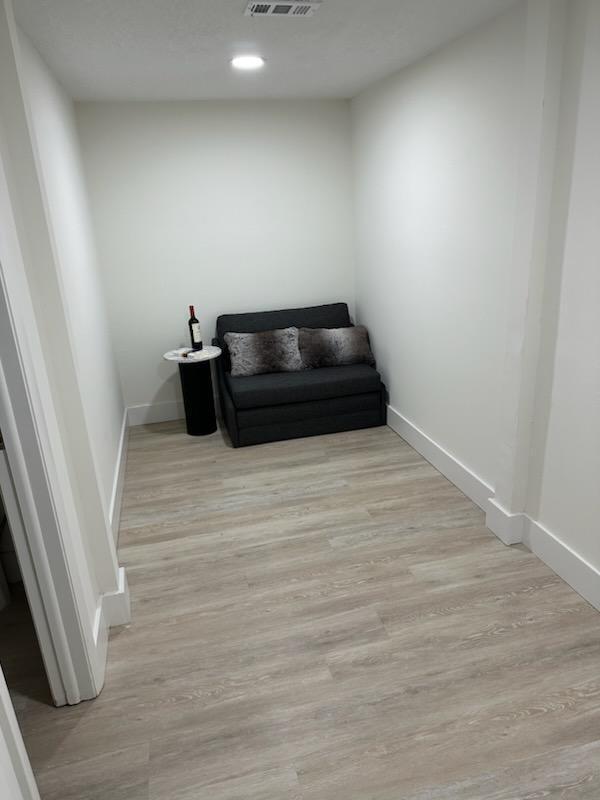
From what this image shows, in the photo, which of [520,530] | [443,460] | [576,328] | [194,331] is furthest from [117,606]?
[194,331]

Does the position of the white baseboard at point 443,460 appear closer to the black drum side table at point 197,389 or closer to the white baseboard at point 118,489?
the black drum side table at point 197,389

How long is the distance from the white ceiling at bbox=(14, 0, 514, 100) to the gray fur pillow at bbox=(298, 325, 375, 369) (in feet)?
5.63

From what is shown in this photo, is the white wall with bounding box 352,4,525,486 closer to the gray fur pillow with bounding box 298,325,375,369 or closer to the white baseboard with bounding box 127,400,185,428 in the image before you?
the gray fur pillow with bounding box 298,325,375,369

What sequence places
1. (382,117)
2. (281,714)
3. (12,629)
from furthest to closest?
(382,117) → (12,629) → (281,714)

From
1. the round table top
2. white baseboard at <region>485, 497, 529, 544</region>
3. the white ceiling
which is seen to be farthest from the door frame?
the round table top

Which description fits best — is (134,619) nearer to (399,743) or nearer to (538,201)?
(399,743)

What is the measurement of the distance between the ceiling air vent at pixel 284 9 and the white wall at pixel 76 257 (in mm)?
928

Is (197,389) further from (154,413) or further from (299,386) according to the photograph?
(299,386)

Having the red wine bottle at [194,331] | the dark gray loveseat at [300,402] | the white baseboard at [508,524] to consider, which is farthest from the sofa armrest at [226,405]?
the white baseboard at [508,524]

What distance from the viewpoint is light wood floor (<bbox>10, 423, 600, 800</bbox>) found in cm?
168

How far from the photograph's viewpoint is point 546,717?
181 cm

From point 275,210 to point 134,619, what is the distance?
10.5 feet

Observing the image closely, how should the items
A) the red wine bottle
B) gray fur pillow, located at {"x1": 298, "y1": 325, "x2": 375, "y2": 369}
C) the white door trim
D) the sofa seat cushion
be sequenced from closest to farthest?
the white door trim
the sofa seat cushion
the red wine bottle
gray fur pillow, located at {"x1": 298, "y1": 325, "x2": 375, "y2": 369}

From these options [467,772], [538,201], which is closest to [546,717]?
[467,772]
